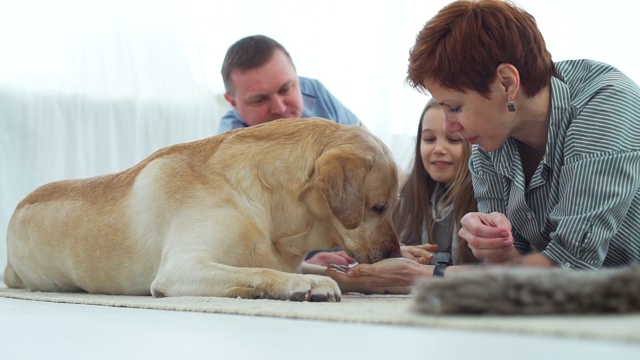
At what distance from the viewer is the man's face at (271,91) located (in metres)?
3.50

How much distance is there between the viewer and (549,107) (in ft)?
6.86

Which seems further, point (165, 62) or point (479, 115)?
point (165, 62)

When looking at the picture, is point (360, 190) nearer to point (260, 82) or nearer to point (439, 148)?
point (439, 148)

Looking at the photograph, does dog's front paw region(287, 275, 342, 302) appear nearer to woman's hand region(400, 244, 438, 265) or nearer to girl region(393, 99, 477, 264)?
woman's hand region(400, 244, 438, 265)

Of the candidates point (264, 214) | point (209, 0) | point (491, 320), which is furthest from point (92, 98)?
point (491, 320)

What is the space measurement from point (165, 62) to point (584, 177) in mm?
2889

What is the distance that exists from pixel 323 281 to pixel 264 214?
47 centimetres

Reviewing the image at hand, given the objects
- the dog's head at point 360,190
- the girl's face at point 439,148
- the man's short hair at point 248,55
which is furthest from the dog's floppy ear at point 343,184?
the man's short hair at point 248,55

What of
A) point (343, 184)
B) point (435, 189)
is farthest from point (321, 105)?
point (343, 184)

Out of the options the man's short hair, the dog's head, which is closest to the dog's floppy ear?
the dog's head

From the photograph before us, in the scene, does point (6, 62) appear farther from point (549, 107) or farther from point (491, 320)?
point (491, 320)

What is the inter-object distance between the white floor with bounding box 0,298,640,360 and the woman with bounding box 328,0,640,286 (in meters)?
0.90

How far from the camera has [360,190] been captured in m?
2.04

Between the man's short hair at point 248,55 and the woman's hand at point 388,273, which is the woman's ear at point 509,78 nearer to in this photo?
the woman's hand at point 388,273
